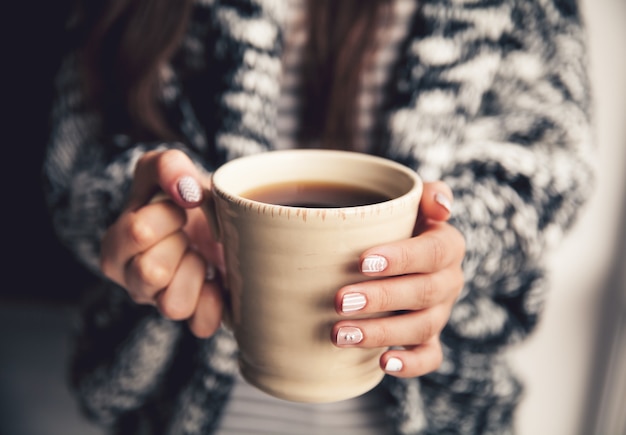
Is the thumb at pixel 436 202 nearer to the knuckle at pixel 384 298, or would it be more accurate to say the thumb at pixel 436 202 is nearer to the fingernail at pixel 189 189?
the knuckle at pixel 384 298

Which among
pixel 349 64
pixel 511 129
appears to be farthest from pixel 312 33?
pixel 511 129

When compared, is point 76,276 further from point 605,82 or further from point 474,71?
point 605,82

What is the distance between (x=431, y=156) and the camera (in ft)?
2.19

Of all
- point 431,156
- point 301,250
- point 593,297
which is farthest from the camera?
point 593,297

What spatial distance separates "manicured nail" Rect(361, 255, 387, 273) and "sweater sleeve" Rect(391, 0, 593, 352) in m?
0.24

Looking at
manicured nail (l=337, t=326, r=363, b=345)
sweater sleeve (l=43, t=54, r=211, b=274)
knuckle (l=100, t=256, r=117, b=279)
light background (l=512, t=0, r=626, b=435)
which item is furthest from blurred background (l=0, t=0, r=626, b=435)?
manicured nail (l=337, t=326, r=363, b=345)

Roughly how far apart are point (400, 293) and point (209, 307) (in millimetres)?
175

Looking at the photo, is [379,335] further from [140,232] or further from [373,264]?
[140,232]

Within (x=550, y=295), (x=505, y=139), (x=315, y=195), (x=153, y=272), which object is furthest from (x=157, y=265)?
(x=550, y=295)

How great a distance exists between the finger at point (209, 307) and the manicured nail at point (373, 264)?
17 cm

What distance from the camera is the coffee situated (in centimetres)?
41

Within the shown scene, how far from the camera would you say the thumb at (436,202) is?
397 millimetres

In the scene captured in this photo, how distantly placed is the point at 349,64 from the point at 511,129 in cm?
26

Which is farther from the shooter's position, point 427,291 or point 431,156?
point 431,156
